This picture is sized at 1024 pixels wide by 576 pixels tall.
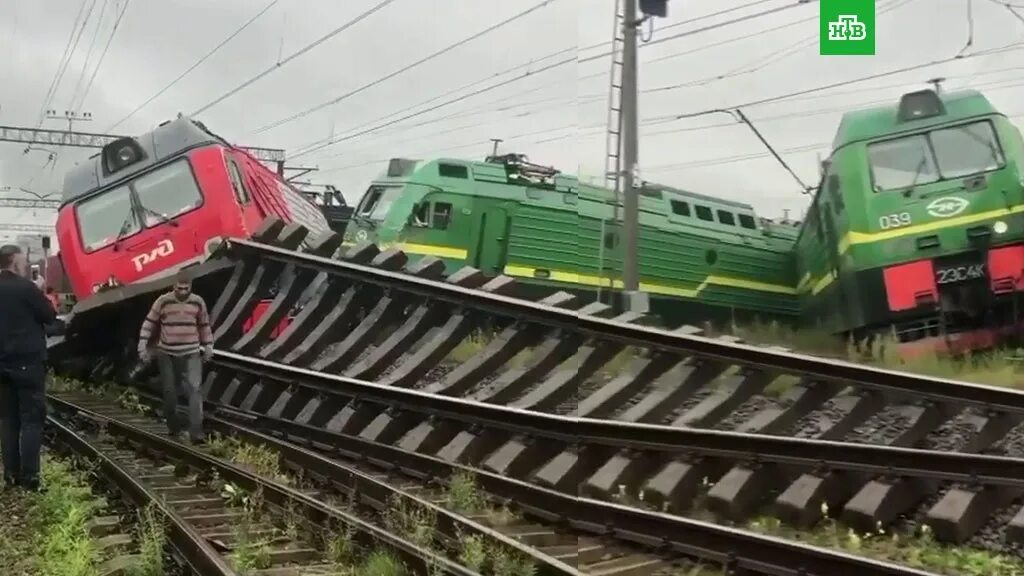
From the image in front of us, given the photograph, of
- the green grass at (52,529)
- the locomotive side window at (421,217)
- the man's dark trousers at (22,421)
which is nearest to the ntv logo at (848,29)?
the green grass at (52,529)

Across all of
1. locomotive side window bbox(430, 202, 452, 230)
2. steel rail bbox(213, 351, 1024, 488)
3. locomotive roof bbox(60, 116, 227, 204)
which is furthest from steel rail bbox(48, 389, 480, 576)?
locomotive roof bbox(60, 116, 227, 204)

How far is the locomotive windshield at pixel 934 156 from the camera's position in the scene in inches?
151

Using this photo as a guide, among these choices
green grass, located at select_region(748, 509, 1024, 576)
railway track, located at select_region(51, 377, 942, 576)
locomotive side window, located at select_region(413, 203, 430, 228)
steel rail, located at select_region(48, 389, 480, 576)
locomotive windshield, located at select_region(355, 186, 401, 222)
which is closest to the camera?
green grass, located at select_region(748, 509, 1024, 576)

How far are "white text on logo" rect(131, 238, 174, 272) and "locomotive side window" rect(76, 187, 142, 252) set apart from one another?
0.92ft

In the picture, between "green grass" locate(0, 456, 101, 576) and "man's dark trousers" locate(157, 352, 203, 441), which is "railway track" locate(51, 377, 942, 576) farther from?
"green grass" locate(0, 456, 101, 576)

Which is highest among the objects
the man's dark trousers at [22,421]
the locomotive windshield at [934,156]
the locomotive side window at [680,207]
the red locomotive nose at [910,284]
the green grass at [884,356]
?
the locomotive windshield at [934,156]

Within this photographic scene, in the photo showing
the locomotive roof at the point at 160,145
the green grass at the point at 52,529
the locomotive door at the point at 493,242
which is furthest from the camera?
the locomotive roof at the point at 160,145

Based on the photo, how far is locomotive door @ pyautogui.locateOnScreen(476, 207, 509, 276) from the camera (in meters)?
6.24

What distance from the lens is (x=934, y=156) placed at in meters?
4.11

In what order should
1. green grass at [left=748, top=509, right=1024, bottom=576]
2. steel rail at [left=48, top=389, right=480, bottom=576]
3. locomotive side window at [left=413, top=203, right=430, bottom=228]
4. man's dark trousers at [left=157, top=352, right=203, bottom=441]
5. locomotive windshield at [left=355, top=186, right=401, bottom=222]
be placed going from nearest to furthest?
1. green grass at [left=748, top=509, right=1024, bottom=576]
2. steel rail at [left=48, top=389, right=480, bottom=576]
3. man's dark trousers at [left=157, top=352, right=203, bottom=441]
4. locomotive side window at [left=413, top=203, right=430, bottom=228]
5. locomotive windshield at [left=355, top=186, right=401, bottom=222]

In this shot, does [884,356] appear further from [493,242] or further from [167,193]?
[167,193]

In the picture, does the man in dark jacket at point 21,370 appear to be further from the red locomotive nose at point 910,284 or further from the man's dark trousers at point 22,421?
the red locomotive nose at point 910,284

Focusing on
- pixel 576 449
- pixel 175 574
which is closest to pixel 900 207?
pixel 576 449

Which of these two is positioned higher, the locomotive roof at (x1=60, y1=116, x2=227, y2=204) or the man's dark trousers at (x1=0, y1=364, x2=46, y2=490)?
the locomotive roof at (x1=60, y1=116, x2=227, y2=204)
